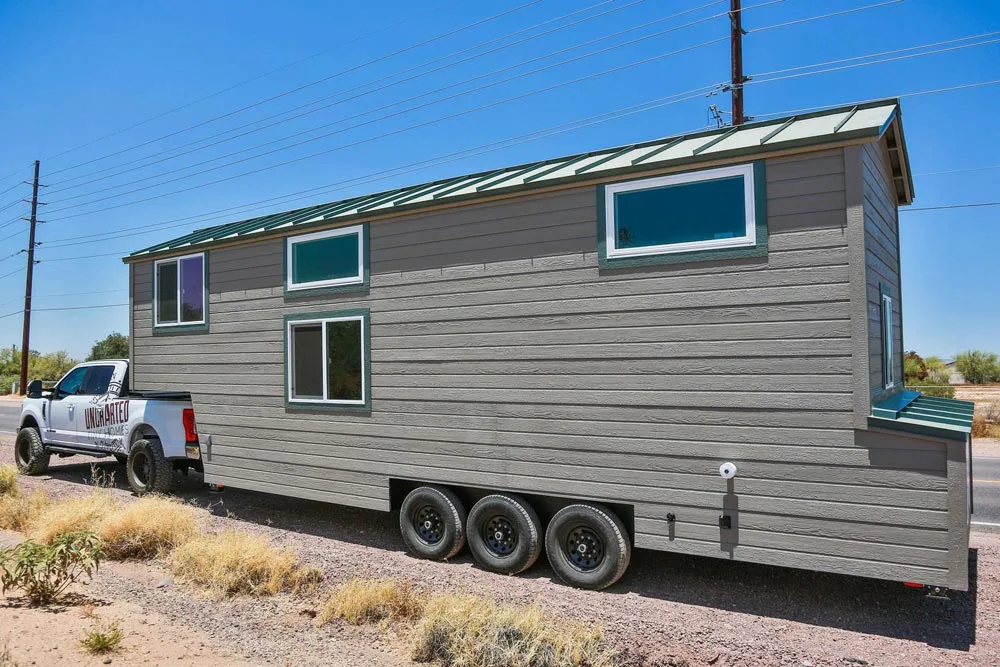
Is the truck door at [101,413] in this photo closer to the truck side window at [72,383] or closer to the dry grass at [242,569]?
the truck side window at [72,383]

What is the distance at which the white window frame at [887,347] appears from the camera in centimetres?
606

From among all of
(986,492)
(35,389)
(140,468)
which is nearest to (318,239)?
(140,468)

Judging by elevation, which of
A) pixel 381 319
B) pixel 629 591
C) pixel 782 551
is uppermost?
pixel 381 319

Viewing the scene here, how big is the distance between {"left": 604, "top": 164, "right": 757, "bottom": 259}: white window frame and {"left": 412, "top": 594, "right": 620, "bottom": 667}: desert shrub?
2.83m

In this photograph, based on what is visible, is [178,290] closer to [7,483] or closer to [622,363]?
[7,483]

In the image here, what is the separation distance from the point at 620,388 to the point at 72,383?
9.72 m

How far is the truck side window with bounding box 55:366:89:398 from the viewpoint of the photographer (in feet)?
36.9

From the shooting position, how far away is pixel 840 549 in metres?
4.82

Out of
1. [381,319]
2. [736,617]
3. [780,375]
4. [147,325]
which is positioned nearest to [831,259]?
[780,375]

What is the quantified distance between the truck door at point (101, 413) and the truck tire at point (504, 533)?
250 inches

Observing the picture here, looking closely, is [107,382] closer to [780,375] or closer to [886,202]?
[780,375]

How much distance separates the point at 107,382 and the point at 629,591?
8721 mm

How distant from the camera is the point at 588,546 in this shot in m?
5.89

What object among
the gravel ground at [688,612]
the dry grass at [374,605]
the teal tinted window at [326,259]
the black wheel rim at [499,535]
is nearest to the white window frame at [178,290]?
the teal tinted window at [326,259]
